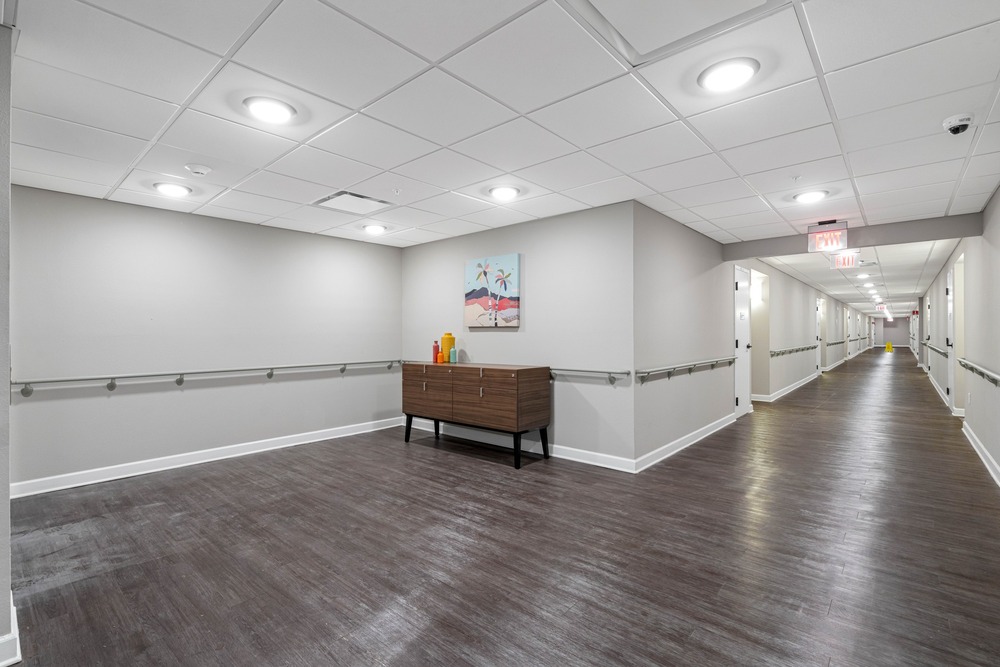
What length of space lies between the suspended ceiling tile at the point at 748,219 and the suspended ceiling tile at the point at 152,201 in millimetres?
5529

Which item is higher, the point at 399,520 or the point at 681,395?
the point at 681,395

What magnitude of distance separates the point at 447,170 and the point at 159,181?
2.48 meters

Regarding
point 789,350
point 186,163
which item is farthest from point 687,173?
point 789,350

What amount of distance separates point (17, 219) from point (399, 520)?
166 inches

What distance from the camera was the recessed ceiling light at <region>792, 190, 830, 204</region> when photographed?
13.8 feet

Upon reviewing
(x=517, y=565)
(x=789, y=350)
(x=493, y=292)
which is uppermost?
(x=493, y=292)

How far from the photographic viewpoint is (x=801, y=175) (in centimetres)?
375

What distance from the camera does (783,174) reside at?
3740 mm

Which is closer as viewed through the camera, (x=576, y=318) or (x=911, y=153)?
(x=911, y=153)

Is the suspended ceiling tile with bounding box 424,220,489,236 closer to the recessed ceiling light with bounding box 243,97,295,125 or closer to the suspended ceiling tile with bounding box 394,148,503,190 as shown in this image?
the suspended ceiling tile with bounding box 394,148,503,190

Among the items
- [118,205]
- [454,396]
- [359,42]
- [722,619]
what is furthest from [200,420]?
[722,619]

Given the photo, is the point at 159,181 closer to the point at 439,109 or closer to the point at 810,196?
the point at 439,109

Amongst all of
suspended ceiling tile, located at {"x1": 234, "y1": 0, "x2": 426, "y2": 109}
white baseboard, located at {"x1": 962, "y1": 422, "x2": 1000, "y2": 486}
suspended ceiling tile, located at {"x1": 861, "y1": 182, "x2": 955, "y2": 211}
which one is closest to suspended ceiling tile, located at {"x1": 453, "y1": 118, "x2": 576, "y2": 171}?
suspended ceiling tile, located at {"x1": 234, "y1": 0, "x2": 426, "y2": 109}

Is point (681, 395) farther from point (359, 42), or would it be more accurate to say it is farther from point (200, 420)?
point (200, 420)
